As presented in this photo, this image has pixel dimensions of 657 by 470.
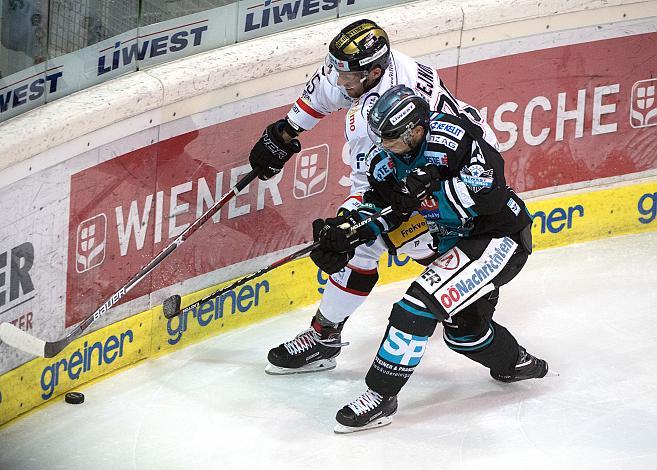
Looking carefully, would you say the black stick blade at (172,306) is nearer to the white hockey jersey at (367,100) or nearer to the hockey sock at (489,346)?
the white hockey jersey at (367,100)

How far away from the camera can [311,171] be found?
6348mm

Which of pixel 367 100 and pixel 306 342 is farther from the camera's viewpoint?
pixel 306 342

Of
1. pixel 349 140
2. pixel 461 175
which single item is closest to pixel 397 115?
pixel 461 175

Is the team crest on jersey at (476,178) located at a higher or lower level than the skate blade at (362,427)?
higher

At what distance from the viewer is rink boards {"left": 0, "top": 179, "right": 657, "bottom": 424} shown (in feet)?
18.1

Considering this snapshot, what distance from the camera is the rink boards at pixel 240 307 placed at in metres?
5.52

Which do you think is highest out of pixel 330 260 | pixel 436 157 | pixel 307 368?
pixel 436 157

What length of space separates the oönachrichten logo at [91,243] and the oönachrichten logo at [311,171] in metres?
1.01

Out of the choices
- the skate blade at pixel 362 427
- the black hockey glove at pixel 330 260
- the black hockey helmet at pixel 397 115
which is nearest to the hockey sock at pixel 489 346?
the skate blade at pixel 362 427

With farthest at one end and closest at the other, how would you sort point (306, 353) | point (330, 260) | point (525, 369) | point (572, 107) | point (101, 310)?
1. point (572, 107)
2. point (306, 353)
3. point (525, 369)
4. point (101, 310)
5. point (330, 260)

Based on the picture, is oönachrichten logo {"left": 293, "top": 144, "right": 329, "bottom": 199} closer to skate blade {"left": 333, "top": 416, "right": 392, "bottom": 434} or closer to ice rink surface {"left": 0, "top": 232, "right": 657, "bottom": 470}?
ice rink surface {"left": 0, "top": 232, "right": 657, "bottom": 470}

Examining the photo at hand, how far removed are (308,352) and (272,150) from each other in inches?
31.8

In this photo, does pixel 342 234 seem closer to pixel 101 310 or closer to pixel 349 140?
pixel 349 140

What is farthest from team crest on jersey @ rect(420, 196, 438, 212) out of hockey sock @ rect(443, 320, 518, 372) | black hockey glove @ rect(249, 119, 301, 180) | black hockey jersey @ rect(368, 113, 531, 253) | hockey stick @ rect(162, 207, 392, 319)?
black hockey glove @ rect(249, 119, 301, 180)
